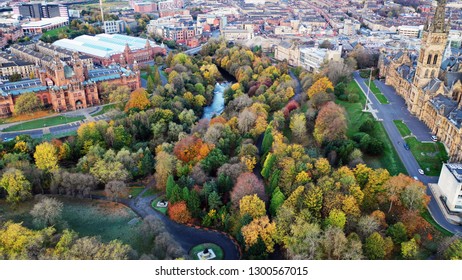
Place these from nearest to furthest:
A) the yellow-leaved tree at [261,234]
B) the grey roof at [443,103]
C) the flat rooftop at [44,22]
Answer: the yellow-leaved tree at [261,234] → the grey roof at [443,103] → the flat rooftop at [44,22]

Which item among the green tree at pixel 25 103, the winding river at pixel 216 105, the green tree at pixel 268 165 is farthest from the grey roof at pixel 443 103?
the green tree at pixel 25 103

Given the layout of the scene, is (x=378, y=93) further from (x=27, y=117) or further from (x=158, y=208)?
(x=27, y=117)

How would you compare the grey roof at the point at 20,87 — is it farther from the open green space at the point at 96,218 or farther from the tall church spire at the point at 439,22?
the tall church spire at the point at 439,22

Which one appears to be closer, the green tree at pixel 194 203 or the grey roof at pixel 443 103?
the green tree at pixel 194 203

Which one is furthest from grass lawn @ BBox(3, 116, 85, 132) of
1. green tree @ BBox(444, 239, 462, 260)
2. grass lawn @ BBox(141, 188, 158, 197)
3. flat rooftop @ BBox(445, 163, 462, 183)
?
green tree @ BBox(444, 239, 462, 260)

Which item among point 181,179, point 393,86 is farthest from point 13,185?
point 393,86

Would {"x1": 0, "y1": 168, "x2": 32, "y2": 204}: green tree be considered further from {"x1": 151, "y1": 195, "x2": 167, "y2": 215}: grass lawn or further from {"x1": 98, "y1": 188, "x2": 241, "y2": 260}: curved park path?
{"x1": 151, "y1": 195, "x2": 167, "y2": 215}: grass lawn
